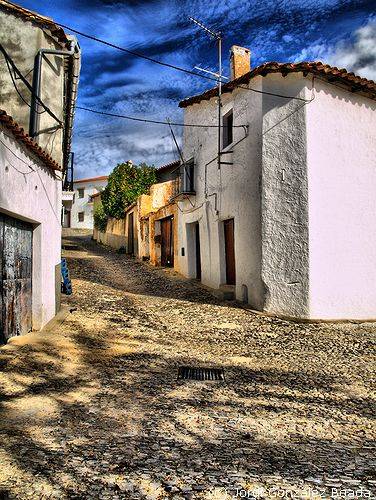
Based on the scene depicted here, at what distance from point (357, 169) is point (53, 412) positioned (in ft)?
33.0

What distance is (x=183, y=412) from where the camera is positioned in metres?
4.92

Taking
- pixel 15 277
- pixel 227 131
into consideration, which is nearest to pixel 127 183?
pixel 227 131

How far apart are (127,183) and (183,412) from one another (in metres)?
26.2

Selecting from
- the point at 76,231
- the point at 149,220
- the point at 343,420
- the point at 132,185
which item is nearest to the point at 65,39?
the point at 343,420

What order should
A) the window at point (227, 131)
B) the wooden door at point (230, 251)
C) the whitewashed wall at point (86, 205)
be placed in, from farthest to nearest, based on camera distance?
the whitewashed wall at point (86, 205) → the window at point (227, 131) → the wooden door at point (230, 251)

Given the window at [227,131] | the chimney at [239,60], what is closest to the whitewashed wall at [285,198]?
the window at [227,131]

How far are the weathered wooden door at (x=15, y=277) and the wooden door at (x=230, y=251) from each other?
6935 mm

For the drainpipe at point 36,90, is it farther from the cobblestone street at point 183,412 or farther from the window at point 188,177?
Answer: the window at point 188,177

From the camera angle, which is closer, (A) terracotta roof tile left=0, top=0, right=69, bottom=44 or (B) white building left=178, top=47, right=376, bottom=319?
(A) terracotta roof tile left=0, top=0, right=69, bottom=44

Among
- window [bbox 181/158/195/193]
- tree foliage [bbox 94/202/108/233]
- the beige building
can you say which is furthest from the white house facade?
tree foliage [bbox 94/202/108/233]

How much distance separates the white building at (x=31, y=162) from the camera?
6953 millimetres

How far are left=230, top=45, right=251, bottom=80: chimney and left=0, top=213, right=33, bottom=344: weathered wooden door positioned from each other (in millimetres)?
10354

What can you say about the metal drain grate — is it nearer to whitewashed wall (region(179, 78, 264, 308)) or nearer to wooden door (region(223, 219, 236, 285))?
whitewashed wall (region(179, 78, 264, 308))

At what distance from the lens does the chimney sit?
50.8 ft
